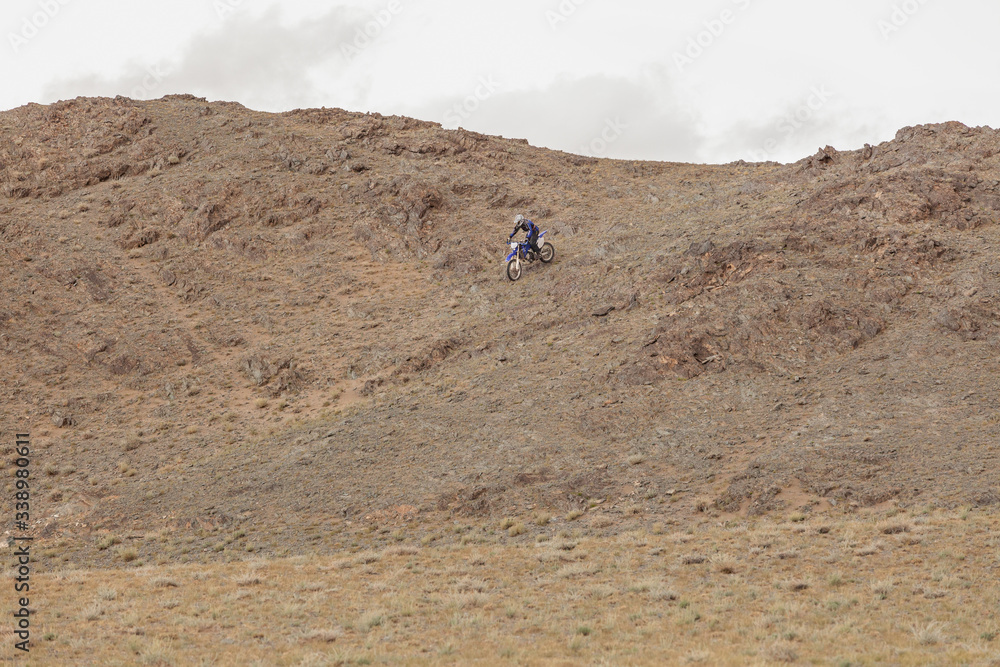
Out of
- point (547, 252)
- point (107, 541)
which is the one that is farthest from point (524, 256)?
point (107, 541)

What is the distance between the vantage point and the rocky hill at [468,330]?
21828mm

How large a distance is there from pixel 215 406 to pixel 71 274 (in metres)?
14.1

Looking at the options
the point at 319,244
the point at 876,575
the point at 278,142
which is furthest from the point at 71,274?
the point at 876,575

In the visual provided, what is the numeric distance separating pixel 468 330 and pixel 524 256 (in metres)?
6.14

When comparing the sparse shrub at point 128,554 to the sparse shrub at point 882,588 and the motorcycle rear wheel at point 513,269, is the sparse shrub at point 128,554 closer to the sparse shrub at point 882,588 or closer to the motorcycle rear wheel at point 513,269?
the sparse shrub at point 882,588

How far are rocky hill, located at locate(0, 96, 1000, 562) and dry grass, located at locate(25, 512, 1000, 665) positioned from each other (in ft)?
8.82

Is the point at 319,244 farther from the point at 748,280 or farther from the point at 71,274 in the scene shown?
the point at 748,280

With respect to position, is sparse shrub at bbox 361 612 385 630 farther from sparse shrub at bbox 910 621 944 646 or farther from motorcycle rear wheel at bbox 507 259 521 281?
motorcycle rear wheel at bbox 507 259 521 281

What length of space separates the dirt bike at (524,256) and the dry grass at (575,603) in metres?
19.7

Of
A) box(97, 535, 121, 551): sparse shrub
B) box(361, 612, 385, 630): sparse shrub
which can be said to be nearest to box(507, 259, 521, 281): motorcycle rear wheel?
box(97, 535, 121, 551): sparse shrub

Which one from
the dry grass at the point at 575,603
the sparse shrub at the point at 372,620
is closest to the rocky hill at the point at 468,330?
the dry grass at the point at 575,603

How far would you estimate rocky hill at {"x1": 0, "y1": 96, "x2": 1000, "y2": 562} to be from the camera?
21828mm

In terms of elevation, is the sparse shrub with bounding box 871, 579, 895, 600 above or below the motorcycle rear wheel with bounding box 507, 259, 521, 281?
below

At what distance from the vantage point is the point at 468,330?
3269 centimetres
